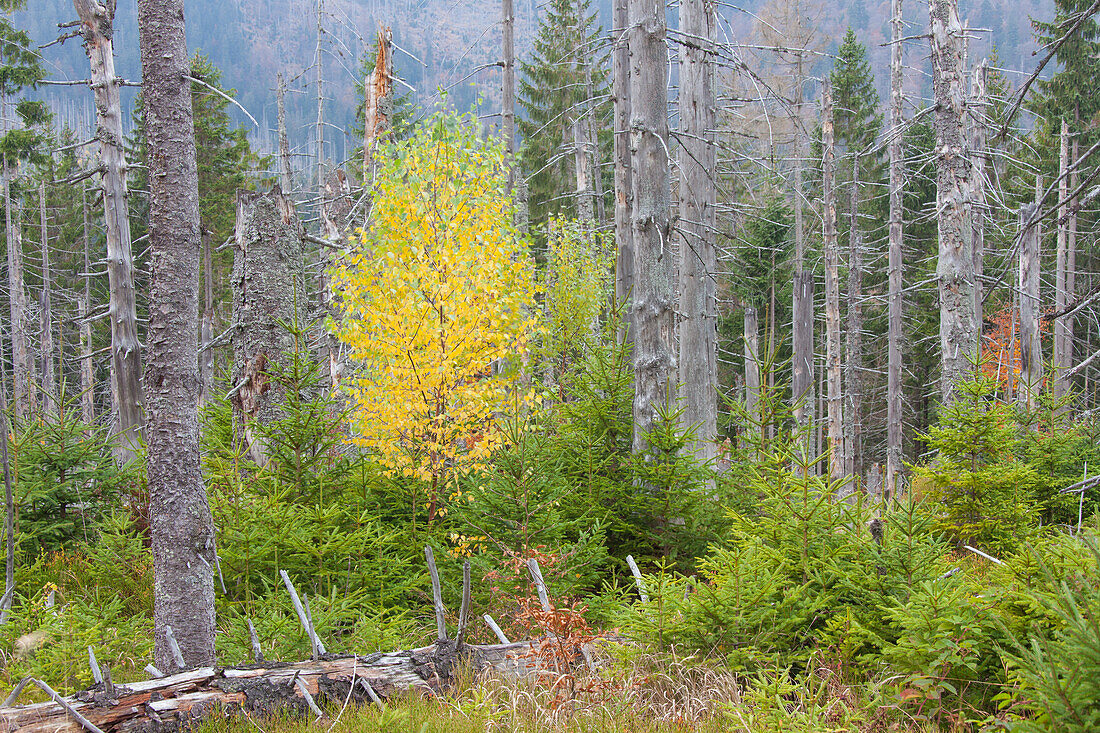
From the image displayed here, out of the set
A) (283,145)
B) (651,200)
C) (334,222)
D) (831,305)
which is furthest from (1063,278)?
(283,145)

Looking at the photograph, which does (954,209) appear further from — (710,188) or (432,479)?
(432,479)

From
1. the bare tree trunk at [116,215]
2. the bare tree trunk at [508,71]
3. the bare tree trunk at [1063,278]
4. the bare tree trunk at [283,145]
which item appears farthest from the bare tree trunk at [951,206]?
the bare tree trunk at [283,145]

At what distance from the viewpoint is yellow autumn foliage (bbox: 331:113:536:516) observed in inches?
267

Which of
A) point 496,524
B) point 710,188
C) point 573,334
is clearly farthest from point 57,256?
point 496,524

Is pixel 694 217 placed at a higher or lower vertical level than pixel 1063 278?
higher

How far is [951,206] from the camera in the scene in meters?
10.2

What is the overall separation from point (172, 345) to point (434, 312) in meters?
2.79

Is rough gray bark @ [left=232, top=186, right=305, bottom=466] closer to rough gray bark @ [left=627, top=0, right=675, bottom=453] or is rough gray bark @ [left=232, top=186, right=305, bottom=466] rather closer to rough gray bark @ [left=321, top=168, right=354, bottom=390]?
rough gray bark @ [left=627, top=0, right=675, bottom=453]

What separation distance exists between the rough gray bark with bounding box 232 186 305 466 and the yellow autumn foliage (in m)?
2.00

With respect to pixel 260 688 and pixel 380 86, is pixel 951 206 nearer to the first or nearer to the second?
pixel 380 86

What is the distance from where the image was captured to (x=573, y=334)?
46.0ft

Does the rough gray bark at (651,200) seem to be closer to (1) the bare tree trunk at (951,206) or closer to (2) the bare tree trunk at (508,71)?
(1) the bare tree trunk at (951,206)

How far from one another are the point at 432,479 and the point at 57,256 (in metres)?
33.5

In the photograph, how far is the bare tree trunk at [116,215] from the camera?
33.1 ft
